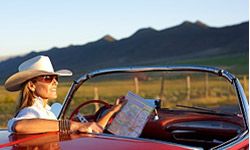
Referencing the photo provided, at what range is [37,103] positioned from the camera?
4.26m

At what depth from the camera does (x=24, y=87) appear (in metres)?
4.36

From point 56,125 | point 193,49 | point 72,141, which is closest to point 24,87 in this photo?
point 56,125

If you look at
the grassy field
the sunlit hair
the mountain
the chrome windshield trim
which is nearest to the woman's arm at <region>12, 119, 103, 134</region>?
the sunlit hair

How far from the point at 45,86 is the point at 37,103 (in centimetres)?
15

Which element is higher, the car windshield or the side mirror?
the side mirror

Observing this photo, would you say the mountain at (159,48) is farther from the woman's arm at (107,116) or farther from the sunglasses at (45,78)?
the sunglasses at (45,78)

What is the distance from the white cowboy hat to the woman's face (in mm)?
52

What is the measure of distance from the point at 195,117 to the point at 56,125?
1.70 meters

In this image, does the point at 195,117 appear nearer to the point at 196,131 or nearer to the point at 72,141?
the point at 196,131

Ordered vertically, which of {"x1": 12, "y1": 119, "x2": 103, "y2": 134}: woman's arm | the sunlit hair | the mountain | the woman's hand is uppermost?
the sunlit hair

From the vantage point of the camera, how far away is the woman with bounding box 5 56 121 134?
12.9 feet

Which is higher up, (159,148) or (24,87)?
(24,87)

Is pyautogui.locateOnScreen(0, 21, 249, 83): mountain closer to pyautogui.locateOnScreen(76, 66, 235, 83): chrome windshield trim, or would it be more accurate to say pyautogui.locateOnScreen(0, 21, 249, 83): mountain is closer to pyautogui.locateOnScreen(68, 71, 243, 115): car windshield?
pyautogui.locateOnScreen(68, 71, 243, 115): car windshield

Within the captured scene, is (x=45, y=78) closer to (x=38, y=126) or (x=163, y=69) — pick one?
(x=38, y=126)
